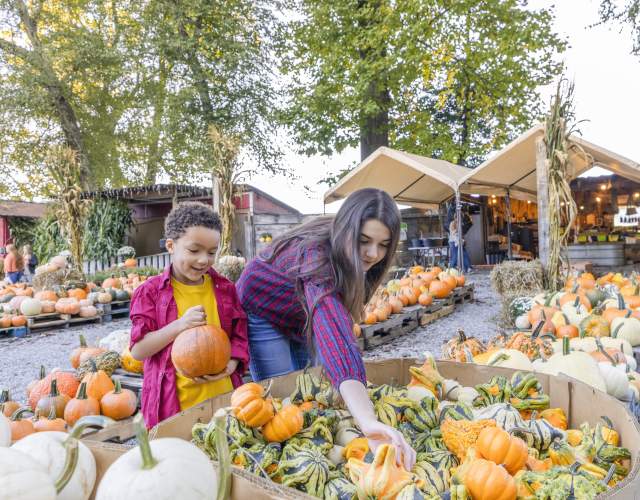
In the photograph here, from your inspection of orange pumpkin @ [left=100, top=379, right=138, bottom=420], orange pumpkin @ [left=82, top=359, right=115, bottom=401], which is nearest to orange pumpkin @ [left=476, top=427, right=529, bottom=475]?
orange pumpkin @ [left=100, top=379, right=138, bottom=420]

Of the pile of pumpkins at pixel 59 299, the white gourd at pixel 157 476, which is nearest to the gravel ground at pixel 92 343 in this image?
the pile of pumpkins at pixel 59 299

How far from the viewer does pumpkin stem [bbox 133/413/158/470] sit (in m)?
0.61

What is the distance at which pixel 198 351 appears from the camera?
181 centimetres

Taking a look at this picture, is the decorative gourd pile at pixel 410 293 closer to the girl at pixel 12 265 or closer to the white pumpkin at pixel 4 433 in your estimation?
the white pumpkin at pixel 4 433

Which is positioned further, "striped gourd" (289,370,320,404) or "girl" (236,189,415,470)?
"striped gourd" (289,370,320,404)

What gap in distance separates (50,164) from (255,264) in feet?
28.0

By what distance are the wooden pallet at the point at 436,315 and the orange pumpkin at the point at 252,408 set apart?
537 cm

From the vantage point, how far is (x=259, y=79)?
631 inches

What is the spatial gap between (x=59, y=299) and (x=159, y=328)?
6.73 metres

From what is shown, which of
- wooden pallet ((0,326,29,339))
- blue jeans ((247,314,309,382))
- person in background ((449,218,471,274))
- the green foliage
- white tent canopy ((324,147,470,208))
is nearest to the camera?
blue jeans ((247,314,309,382))

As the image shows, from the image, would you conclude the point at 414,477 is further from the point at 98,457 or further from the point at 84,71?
the point at 84,71

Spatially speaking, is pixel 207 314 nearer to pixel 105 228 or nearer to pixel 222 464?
pixel 222 464

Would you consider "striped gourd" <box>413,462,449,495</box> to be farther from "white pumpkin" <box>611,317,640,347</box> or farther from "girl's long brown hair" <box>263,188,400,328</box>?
"white pumpkin" <box>611,317,640,347</box>

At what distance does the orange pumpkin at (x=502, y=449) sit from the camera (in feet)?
3.66
